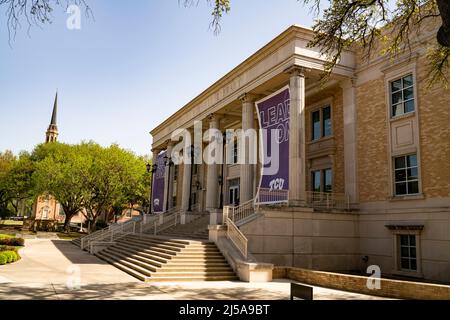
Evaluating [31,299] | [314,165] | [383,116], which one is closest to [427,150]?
[383,116]

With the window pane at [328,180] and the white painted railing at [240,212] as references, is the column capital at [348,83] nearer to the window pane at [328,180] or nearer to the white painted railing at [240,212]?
the window pane at [328,180]

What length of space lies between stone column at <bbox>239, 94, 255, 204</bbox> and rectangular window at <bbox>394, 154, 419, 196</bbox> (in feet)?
26.1

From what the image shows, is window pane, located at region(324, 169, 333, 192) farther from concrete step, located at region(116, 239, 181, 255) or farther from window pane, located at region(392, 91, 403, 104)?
concrete step, located at region(116, 239, 181, 255)

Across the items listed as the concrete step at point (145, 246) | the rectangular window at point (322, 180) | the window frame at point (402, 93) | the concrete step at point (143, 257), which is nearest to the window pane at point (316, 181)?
the rectangular window at point (322, 180)

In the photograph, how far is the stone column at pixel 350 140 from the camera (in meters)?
20.5

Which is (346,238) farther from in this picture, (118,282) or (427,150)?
(118,282)

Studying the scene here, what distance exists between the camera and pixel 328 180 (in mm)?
22734

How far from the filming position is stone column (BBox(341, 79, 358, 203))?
20523 millimetres

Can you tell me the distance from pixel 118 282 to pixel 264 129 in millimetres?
11772

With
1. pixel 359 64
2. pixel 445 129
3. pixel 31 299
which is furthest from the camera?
pixel 359 64

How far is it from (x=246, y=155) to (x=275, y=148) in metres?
3.03

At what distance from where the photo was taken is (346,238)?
1975cm

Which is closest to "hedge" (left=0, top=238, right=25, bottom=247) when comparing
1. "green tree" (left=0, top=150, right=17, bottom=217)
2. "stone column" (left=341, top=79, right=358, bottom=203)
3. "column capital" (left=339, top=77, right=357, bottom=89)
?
"stone column" (left=341, top=79, right=358, bottom=203)

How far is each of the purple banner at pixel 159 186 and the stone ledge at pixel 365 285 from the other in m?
24.6
